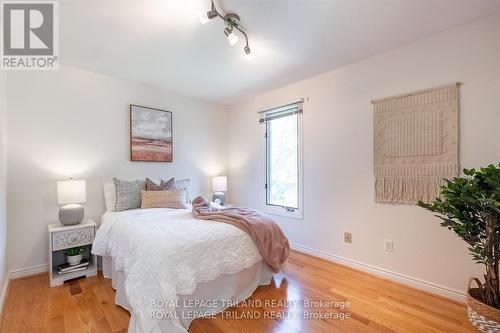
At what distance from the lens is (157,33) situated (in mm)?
2078

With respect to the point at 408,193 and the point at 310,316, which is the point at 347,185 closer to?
the point at 408,193

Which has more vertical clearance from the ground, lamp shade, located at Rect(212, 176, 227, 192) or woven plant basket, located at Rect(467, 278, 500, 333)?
lamp shade, located at Rect(212, 176, 227, 192)

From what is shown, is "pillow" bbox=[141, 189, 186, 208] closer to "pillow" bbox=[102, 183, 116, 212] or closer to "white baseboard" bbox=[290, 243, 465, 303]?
"pillow" bbox=[102, 183, 116, 212]

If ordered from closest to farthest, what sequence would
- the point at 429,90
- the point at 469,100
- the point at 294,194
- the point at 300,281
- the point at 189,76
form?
the point at 469,100 < the point at 429,90 < the point at 300,281 < the point at 189,76 < the point at 294,194

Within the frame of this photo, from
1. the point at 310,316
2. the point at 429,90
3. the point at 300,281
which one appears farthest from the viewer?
the point at 300,281

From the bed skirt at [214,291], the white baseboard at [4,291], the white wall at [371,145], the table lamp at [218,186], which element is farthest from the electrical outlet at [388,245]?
the white baseboard at [4,291]

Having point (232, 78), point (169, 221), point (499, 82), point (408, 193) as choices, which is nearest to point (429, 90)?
point (499, 82)

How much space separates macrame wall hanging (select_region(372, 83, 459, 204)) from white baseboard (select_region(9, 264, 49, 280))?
12.7ft

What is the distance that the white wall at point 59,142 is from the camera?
2.43 meters

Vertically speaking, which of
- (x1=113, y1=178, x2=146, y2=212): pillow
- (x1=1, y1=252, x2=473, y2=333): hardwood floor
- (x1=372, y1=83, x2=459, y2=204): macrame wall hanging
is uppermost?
(x1=372, y1=83, x2=459, y2=204): macrame wall hanging

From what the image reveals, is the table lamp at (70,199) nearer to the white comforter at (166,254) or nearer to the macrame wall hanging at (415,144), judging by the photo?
the white comforter at (166,254)

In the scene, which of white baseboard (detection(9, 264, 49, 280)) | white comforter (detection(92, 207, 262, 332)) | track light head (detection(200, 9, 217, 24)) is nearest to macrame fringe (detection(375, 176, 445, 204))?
white comforter (detection(92, 207, 262, 332))

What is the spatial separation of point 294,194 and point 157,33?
263 centimetres

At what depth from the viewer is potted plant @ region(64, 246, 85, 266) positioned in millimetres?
2416
